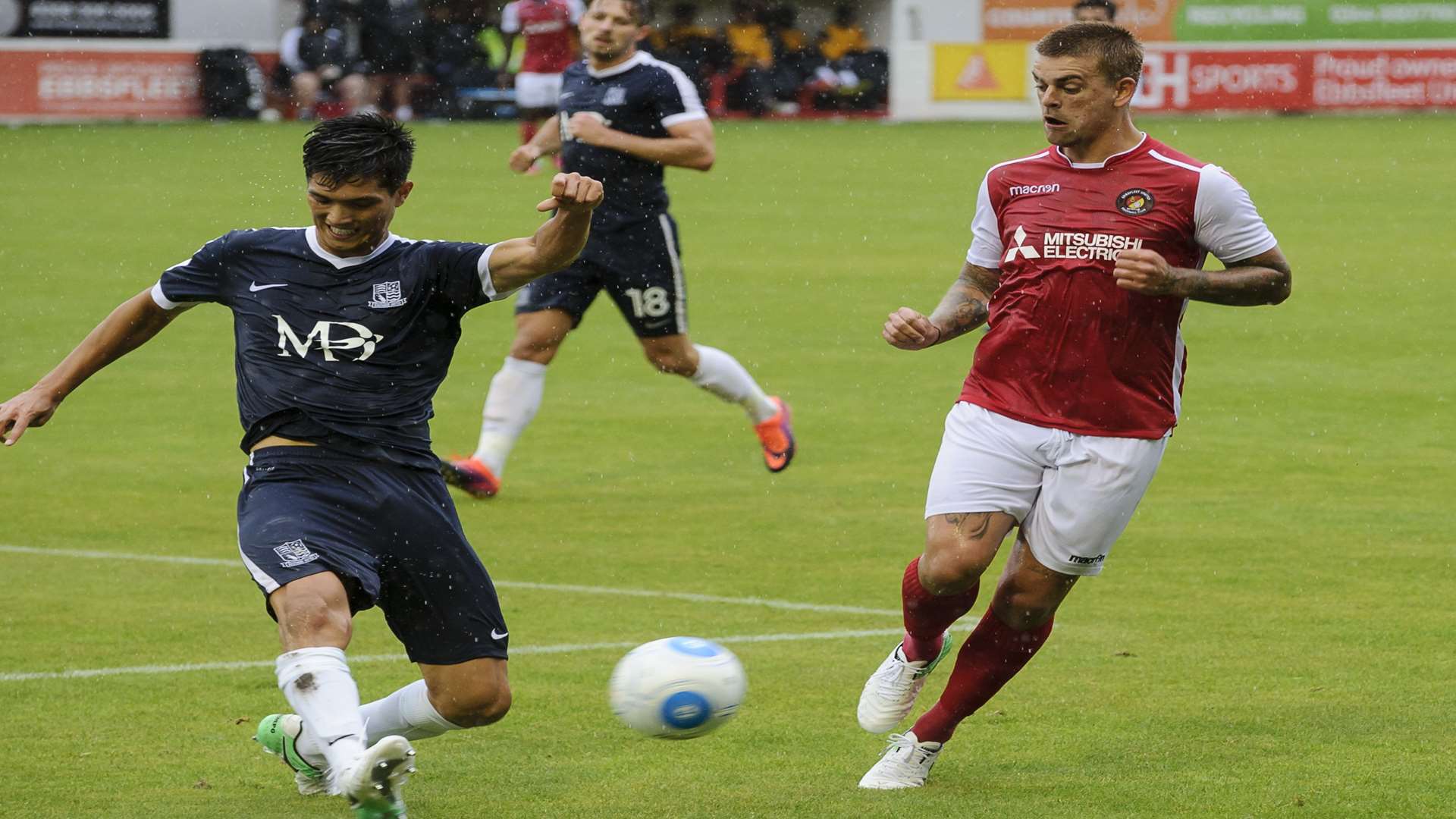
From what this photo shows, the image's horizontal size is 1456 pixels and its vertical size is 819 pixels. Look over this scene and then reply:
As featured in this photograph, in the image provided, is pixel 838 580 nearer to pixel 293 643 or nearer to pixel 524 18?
pixel 293 643

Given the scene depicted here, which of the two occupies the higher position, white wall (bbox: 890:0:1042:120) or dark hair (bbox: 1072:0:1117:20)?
dark hair (bbox: 1072:0:1117:20)

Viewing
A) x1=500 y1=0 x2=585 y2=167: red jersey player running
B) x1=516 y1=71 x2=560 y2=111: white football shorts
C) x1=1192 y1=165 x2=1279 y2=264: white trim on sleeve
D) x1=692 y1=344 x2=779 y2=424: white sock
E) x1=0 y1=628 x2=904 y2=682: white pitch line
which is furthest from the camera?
x1=500 y1=0 x2=585 y2=167: red jersey player running

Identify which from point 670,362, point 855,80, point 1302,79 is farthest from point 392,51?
point 670,362

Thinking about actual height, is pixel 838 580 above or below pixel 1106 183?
below

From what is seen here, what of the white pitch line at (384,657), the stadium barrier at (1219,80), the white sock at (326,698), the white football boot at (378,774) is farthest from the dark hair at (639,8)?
the stadium barrier at (1219,80)

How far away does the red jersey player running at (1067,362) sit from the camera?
559 cm

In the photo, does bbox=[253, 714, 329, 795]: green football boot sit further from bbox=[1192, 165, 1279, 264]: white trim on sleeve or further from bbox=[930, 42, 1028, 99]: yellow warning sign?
bbox=[930, 42, 1028, 99]: yellow warning sign

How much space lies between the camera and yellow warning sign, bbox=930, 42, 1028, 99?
3709 centimetres

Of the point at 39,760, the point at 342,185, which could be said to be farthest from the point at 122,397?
the point at 342,185

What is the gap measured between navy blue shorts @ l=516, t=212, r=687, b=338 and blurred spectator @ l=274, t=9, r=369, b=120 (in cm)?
2515

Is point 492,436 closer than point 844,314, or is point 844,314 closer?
point 492,436

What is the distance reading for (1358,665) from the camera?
7039mm

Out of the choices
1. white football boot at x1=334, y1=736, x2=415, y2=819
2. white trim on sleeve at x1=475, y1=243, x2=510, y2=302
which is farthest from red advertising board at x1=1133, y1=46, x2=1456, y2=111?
white football boot at x1=334, y1=736, x2=415, y2=819

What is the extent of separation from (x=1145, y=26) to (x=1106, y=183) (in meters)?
35.2
